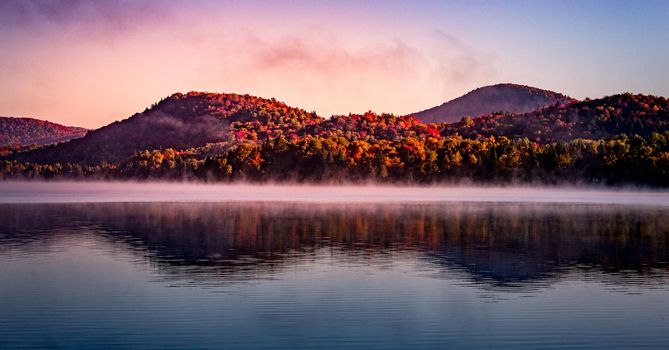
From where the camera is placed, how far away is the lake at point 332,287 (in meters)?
25.8

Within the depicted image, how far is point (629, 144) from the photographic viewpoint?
166 meters

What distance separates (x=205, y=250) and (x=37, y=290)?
53.0 ft

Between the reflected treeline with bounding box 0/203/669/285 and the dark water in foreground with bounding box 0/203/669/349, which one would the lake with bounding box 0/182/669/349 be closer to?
the dark water in foreground with bounding box 0/203/669/349

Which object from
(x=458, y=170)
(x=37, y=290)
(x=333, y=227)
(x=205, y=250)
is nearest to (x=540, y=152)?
(x=458, y=170)

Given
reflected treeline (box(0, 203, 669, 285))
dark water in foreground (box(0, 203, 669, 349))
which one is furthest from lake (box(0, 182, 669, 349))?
reflected treeline (box(0, 203, 669, 285))

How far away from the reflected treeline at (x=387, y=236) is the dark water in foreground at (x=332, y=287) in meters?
0.19

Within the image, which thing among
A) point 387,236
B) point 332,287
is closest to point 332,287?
point 332,287

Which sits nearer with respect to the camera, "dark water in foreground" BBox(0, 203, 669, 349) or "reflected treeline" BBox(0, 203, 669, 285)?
"dark water in foreground" BBox(0, 203, 669, 349)

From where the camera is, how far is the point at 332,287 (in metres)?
35.4

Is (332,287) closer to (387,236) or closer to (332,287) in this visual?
(332,287)

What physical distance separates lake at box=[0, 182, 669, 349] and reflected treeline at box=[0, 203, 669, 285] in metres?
0.20

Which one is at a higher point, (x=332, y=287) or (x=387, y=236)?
(x=387, y=236)

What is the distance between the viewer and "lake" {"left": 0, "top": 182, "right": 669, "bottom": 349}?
25.8 meters

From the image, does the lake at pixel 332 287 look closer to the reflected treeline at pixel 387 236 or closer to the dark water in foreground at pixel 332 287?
the dark water in foreground at pixel 332 287
